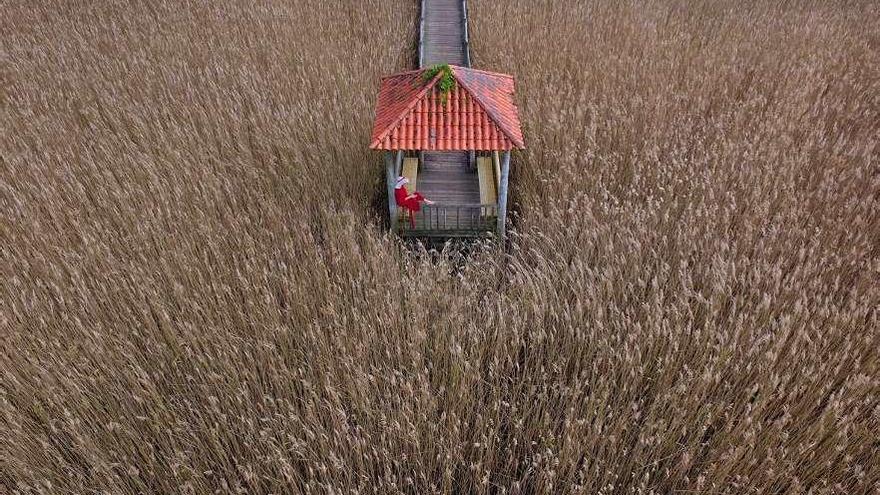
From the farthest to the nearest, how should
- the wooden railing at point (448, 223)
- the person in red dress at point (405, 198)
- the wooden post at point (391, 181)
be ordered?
the wooden railing at point (448, 223), the person in red dress at point (405, 198), the wooden post at point (391, 181)

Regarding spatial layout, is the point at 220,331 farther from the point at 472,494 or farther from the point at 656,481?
the point at 656,481

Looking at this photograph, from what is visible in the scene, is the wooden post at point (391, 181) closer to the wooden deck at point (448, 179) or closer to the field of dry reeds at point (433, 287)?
the field of dry reeds at point (433, 287)

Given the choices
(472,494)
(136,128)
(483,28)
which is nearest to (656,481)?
(472,494)

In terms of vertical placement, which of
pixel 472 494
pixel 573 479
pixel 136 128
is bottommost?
pixel 472 494

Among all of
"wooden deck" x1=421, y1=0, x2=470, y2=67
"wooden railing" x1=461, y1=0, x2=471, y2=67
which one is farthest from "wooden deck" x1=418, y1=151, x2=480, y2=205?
"wooden railing" x1=461, y1=0, x2=471, y2=67

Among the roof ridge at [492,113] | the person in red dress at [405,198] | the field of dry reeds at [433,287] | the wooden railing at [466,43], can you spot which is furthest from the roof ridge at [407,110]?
the wooden railing at [466,43]

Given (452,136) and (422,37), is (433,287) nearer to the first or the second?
(452,136)

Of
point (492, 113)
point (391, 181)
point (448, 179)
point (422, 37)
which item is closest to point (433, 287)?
point (391, 181)
